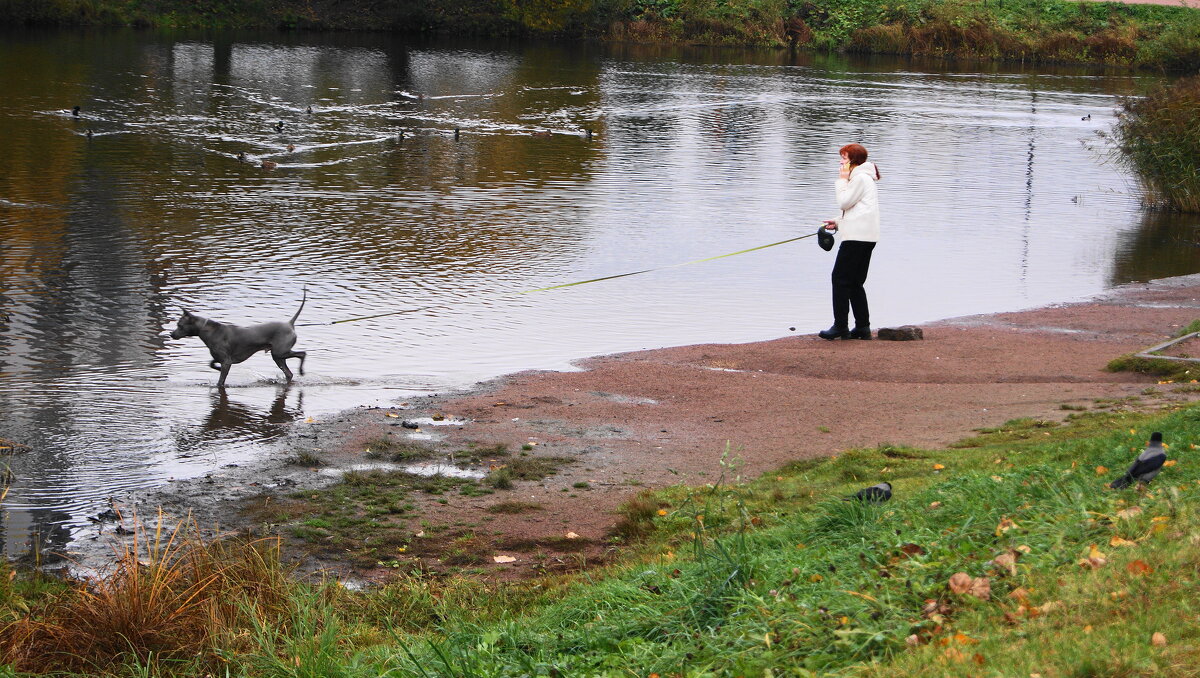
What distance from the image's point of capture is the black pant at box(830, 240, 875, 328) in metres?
13.9

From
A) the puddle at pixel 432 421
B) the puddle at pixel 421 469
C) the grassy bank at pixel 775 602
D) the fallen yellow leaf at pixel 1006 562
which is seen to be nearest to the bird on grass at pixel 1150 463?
the grassy bank at pixel 775 602

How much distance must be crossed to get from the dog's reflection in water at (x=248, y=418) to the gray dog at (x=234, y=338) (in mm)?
335

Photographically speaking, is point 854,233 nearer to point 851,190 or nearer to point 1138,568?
point 851,190

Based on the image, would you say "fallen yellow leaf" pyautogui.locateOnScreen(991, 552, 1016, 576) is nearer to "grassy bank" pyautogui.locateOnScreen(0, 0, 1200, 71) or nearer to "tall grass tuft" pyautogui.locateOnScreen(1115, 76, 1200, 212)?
"tall grass tuft" pyautogui.locateOnScreen(1115, 76, 1200, 212)

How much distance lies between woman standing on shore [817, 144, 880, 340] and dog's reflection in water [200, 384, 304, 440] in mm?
6080

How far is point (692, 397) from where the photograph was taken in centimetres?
1170

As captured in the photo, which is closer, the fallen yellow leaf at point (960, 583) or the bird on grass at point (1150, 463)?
the fallen yellow leaf at point (960, 583)

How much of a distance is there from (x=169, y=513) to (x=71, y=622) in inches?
91.0

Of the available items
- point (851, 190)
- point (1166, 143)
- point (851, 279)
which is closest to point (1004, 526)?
point (851, 190)

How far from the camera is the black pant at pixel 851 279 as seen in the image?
45.6 feet

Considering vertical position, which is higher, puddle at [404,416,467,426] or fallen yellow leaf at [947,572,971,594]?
fallen yellow leaf at [947,572,971,594]

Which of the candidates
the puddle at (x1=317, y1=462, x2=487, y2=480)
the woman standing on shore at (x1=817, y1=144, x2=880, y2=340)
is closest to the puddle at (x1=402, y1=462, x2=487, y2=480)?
the puddle at (x1=317, y1=462, x2=487, y2=480)

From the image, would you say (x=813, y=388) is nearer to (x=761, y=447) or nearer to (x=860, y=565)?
(x=761, y=447)

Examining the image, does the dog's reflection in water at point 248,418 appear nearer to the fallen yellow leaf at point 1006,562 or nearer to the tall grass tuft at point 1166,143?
the fallen yellow leaf at point 1006,562
